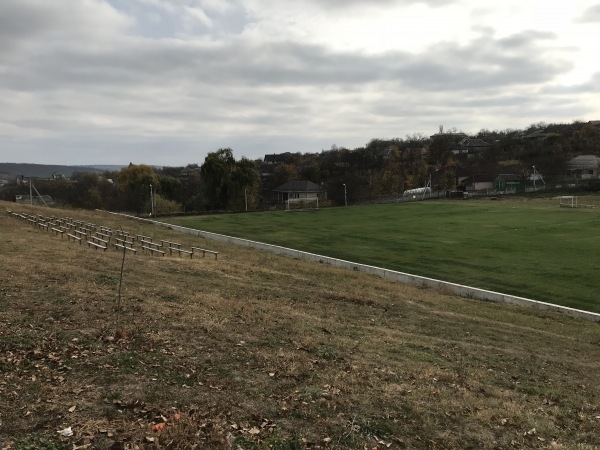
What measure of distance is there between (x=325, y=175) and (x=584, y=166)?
200 ft

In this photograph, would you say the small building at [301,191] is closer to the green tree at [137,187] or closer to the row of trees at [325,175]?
the row of trees at [325,175]

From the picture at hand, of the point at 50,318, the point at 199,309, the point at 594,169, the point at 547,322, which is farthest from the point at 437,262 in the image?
the point at 594,169

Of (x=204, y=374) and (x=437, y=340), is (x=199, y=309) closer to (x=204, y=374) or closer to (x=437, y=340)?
(x=204, y=374)

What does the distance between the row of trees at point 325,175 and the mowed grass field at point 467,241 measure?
17.0m

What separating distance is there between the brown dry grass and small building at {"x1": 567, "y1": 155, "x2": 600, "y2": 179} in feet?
377

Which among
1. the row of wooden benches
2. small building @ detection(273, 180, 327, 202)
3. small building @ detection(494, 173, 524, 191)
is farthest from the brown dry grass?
small building @ detection(494, 173, 524, 191)

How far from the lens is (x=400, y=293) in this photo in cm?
1945

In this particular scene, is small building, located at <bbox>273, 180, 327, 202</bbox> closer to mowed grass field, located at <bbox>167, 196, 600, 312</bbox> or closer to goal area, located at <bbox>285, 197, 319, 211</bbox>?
goal area, located at <bbox>285, 197, 319, 211</bbox>

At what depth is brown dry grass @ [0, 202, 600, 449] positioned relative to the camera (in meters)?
5.82

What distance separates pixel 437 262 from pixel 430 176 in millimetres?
88669

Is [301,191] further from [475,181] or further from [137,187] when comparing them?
[475,181]

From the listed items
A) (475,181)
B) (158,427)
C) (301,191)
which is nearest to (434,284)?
(158,427)

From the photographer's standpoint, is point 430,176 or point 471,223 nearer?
point 471,223

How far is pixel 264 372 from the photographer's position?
7754mm
